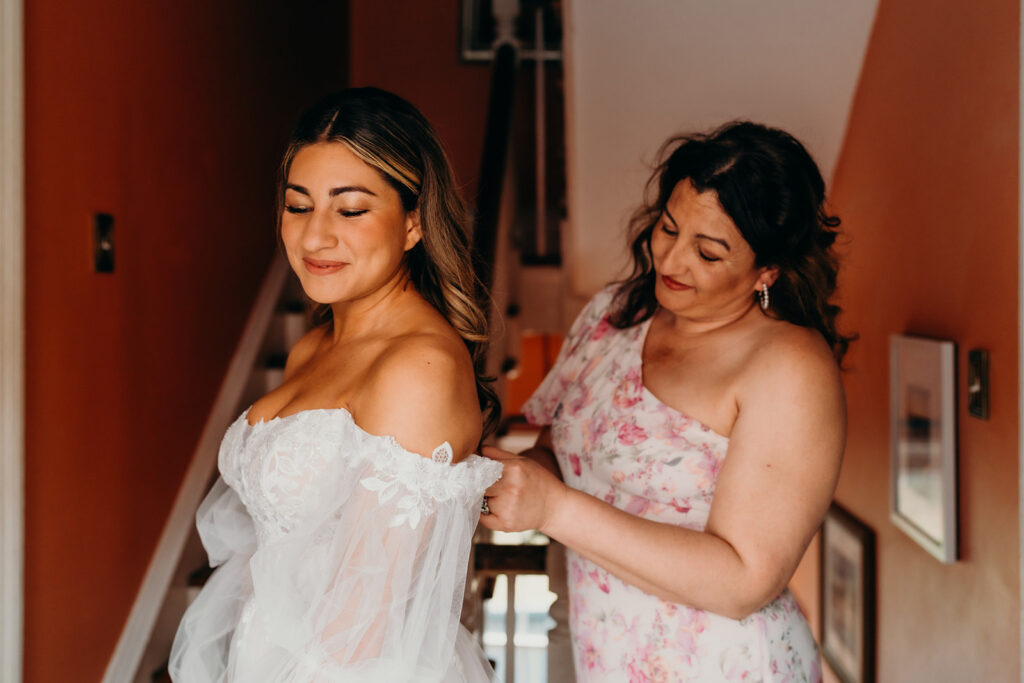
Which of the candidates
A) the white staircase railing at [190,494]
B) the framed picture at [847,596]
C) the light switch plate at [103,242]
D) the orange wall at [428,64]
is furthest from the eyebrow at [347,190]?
the orange wall at [428,64]

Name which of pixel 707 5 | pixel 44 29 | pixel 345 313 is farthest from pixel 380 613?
pixel 707 5

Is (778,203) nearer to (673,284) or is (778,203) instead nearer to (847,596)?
(673,284)

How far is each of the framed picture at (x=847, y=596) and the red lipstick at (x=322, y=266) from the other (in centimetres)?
217

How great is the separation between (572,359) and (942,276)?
40.5 inches

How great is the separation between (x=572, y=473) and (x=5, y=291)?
4.15 ft

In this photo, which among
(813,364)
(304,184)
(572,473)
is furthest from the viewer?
(572,473)

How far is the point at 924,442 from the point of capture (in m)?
2.09

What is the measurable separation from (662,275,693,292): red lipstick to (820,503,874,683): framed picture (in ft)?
5.48

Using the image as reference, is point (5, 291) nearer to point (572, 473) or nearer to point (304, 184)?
point (304, 184)

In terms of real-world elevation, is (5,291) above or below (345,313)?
below

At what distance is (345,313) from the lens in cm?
135

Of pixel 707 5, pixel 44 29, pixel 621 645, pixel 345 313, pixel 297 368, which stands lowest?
pixel 621 645

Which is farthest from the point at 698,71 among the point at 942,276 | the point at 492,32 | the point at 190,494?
the point at 492,32

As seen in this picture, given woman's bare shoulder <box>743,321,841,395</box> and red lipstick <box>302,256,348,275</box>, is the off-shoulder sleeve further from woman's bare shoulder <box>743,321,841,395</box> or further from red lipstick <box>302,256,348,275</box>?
red lipstick <box>302,256,348,275</box>
